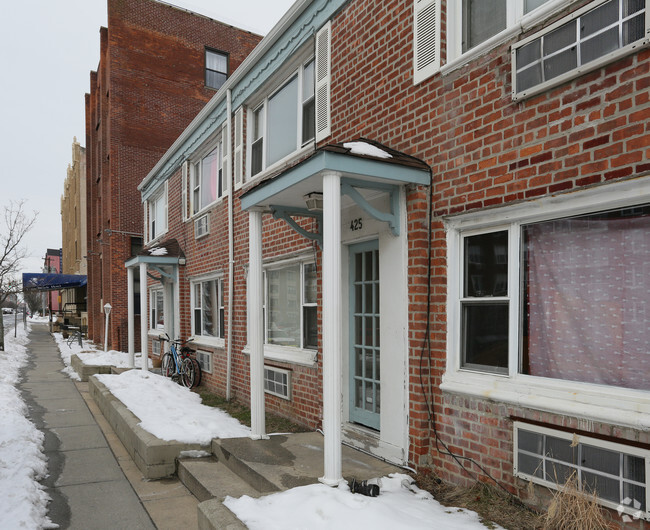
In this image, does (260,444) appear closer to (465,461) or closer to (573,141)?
(465,461)

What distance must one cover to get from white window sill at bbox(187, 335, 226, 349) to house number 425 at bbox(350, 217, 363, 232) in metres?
5.33

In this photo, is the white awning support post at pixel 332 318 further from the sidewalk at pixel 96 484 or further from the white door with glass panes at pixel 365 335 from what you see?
the sidewalk at pixel 96 484

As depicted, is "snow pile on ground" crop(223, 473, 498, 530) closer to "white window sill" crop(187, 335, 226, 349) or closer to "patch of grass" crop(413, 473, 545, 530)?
"patch of grass" crop(413, 473, 545, 530)

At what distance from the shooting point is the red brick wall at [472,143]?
3.33 metres

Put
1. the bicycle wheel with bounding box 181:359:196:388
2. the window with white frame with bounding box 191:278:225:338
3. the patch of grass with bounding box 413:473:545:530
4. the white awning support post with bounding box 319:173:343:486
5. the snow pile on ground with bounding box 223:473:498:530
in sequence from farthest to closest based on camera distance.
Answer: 1. the bicycle wheel with bounding box 181:359:196:388
2. the window with white frame with bounding box 191:278:225:338
3. the white awning support post with bounding box 319:173:343:486
4. the patch of grass with bounding box 413:473:545:530
5. the snow pile on ground with bounding box 223:473:498:530

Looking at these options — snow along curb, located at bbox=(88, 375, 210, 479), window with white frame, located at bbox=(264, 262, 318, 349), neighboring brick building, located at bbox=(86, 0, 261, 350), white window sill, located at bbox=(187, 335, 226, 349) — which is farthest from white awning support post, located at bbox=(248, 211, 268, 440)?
neighboring brick building, located at bbox=(86, 0, 261, 350)

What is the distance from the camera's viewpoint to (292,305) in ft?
25.8

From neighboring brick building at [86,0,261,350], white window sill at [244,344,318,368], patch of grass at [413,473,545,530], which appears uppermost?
neighboring brick building at [86,0,261,350]

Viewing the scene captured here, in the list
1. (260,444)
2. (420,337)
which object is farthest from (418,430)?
(260,444)

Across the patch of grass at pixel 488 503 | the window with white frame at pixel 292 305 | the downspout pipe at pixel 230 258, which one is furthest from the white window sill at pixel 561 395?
the downspout pipe at pixel 230 258

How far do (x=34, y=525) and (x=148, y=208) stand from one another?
14.5 metres

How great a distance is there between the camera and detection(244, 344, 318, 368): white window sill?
6971 millimetres

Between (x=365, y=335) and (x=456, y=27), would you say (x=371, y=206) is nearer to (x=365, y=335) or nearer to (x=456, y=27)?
(x=365, y=335)

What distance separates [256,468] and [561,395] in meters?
2.94
